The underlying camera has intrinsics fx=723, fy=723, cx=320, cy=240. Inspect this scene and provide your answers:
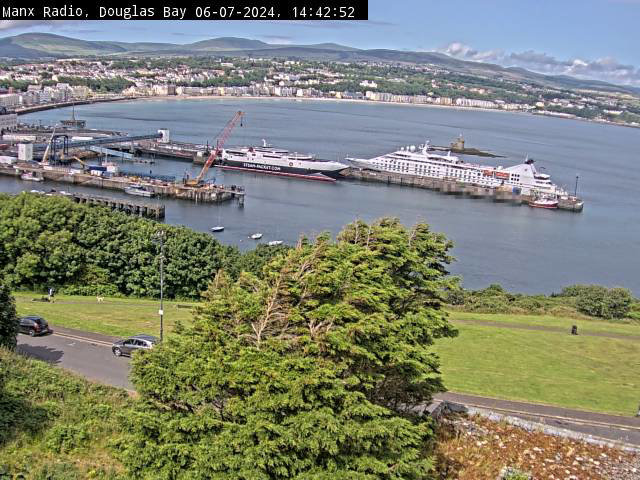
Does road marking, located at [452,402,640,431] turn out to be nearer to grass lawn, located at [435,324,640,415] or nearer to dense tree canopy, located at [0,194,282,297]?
grass lawn, located at [435,324,640,415]

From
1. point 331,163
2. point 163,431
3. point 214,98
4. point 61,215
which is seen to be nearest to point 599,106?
point 214,98

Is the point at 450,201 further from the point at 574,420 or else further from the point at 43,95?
the point at 43,95

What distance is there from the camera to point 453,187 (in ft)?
84.8

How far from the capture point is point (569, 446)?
4082 mm

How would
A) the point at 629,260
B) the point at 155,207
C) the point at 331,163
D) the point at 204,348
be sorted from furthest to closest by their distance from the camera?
the point at 331,163 < the point at 155,207 < the point at 629,260 < the point at 204,348

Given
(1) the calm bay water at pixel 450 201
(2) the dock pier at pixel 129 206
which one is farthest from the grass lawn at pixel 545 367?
(2) the dock pier at pixel 129 206

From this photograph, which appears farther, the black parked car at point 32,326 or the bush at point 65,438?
the black parked car at point 32,326

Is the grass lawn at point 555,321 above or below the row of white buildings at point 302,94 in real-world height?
below

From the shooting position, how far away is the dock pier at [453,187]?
2362 centimetres

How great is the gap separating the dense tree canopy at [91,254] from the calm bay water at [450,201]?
4153 millimetres

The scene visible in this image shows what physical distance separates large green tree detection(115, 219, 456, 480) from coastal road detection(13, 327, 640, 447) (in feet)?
4.85

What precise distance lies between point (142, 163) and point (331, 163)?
7.30 metres

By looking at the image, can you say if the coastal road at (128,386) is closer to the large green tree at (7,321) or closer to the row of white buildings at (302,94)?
the large green tree at (7,321)

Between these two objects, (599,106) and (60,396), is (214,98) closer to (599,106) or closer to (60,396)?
(599,106)
